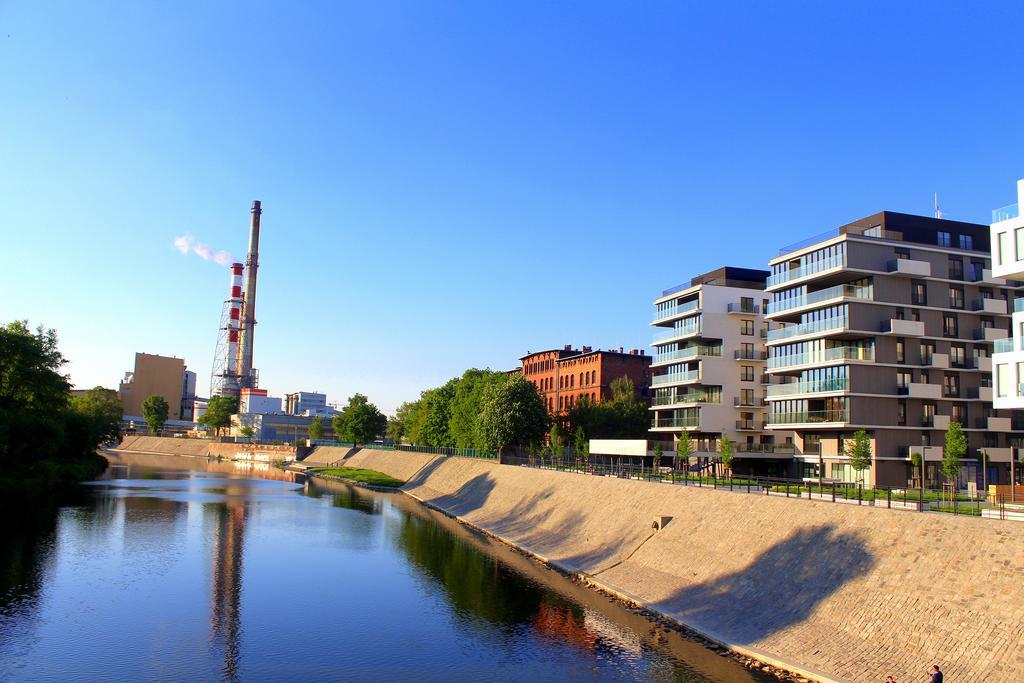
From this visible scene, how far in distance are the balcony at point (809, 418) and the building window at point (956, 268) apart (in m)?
17.1

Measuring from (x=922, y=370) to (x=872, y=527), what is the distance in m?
40.1

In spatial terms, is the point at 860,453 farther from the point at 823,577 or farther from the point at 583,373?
the point at 583,373

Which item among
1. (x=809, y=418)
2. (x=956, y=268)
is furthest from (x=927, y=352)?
(x=809, y=418)

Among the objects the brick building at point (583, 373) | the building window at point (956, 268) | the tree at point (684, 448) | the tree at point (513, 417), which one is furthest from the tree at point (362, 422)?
the building window at point (956, 268)

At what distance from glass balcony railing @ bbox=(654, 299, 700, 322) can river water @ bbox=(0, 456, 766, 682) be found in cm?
3999

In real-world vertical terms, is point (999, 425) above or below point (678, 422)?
above

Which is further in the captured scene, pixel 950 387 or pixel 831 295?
pixel 950 387

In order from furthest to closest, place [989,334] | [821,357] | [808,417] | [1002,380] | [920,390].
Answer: [808,417] < [821,357] < [989,334] < [920,390] < [1002,380]

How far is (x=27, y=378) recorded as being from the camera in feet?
276

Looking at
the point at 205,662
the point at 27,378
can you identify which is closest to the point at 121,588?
the point at 205,662

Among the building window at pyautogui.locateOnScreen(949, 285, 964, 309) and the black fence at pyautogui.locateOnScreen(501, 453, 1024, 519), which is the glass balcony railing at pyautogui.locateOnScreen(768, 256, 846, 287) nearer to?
the building window at pyautogui.locateOnScreen(949, 285, 964, 309)

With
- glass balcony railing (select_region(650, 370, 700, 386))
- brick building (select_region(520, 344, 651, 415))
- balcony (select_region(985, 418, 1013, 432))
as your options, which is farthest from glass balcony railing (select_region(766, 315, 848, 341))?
brick building (select_region(520, 344, 651, 415))

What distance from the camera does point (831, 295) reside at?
67.5 metres

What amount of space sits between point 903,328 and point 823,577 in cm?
4045
